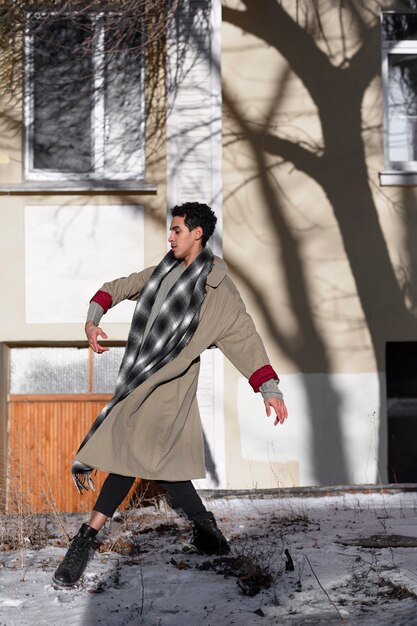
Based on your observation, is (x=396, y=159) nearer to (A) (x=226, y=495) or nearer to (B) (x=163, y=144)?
(B) (x=163, y=144)

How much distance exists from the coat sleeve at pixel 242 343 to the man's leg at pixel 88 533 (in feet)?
2.73

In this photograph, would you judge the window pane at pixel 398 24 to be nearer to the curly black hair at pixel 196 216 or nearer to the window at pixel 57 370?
the window at pixel 57 370

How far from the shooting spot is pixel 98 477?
1023 centimetres

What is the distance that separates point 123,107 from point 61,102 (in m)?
0.63

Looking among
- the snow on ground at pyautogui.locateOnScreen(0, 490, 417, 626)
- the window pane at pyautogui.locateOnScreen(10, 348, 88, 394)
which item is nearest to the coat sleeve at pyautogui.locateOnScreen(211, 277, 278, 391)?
the snow on ground at pyautogui.locateOnScreen(0, 490, 417, 626)

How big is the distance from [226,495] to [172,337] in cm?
285

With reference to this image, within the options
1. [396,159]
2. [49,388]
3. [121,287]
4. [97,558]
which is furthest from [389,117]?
[97,558]

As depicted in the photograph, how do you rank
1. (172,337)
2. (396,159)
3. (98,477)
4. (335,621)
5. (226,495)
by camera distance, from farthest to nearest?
1. (396,159)
2. (98,477)
3. (226,495)
4. (172,337)
5. (335,621)

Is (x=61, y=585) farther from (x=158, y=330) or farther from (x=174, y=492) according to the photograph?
(x=158, y=330)

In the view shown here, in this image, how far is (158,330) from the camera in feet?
17.9

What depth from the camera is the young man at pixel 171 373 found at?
5.44 m

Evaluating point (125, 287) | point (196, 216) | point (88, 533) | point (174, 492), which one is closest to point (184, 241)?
point (196, 216)

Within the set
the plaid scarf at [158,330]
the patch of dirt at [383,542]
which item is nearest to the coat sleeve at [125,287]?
the plaid scarf at [158,330]

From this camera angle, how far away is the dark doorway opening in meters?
10.7
